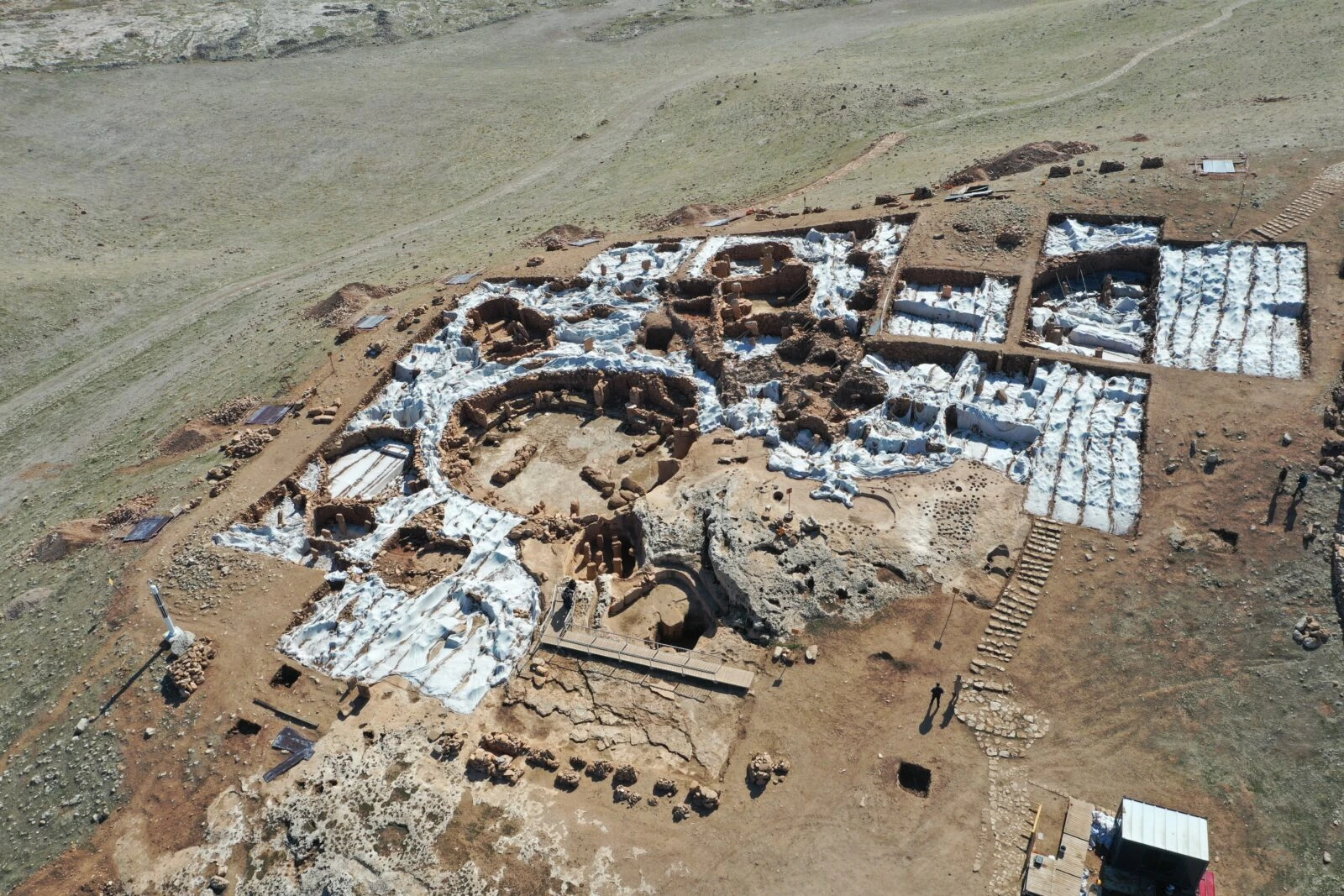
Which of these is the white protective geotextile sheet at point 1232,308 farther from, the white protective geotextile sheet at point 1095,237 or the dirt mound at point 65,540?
the dirt mound at point 65,540

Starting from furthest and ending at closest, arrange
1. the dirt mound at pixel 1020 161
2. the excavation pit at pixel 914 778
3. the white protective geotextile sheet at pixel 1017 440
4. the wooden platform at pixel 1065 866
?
the dirt mound at pixel 1020 161, the white protective geotextile sheet at pixel 1017 440, the excavation pit at pixel 914 778, the wooden platform at pixel 1065 866

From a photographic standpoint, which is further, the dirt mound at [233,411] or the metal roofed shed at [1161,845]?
the dirt mound at [233,411]

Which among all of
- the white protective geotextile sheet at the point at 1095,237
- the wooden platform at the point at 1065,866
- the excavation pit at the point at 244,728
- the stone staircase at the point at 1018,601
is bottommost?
the wooden platform at the point at 1065,866

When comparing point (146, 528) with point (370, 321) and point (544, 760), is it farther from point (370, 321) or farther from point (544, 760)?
point (544, 760)

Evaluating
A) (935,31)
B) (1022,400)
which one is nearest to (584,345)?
(1022,400)

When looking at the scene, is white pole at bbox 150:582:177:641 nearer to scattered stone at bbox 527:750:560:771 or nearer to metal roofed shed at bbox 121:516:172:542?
metal roofed shed at bbox 121:516:172:542

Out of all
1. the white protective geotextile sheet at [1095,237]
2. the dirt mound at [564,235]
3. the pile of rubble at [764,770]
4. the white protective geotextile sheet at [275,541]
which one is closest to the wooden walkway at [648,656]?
the pile of rubble at [764,770]

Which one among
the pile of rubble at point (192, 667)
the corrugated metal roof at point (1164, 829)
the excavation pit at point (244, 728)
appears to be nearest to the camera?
the corrugated metal roof at point (1164, 829)

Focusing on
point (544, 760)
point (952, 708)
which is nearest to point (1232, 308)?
point (952, 708)
